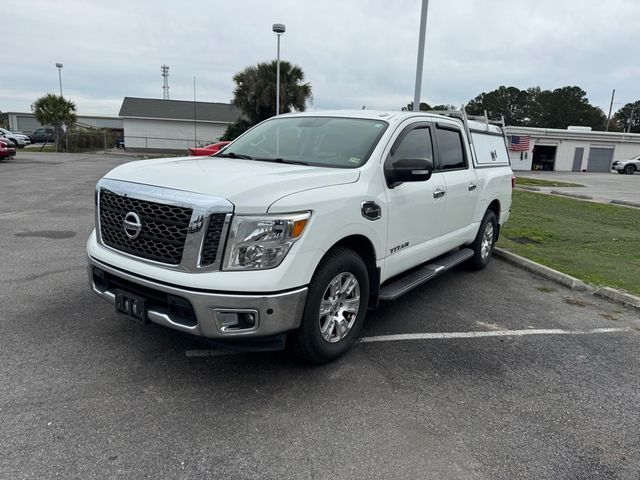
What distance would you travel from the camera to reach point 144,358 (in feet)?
12.4

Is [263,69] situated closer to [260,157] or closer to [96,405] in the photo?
[260,157]

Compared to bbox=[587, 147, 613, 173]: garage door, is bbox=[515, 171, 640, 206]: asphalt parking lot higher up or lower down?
lower down

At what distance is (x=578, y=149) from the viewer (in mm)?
45781

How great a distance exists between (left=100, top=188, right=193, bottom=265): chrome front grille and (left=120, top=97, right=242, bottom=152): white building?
1579 inches

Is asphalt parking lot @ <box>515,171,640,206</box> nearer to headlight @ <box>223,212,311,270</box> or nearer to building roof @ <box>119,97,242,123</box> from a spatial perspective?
headlight @ <box>223,212,311,270</box>

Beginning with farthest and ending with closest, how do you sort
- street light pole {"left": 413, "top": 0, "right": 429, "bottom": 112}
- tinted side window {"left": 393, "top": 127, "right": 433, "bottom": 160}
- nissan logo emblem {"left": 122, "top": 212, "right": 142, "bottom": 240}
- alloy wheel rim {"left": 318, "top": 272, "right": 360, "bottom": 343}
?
street light pole {"left": 413, "top": 0, "right": 429, "bottom": 112}, tinted side window {"left": 393, "top": 127, "right": 433, "bottom": 160}, alloy wheel rim {"left": 318, "top": 272, "right": 360, "bottom": 343}, nissan logo emblem {"left": 122, "top": 212, "right": 142, "bottom": 240}

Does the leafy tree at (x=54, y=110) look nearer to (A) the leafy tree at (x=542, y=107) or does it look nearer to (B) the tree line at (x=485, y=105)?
(B) the tree line at (x=485, y=105)

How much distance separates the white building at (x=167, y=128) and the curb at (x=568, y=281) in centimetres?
3777

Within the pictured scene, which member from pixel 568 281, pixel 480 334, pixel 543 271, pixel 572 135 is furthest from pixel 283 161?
pixel 572 135

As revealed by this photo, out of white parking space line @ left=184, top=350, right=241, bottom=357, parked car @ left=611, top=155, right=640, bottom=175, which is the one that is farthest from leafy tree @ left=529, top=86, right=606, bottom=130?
white parking space line @ left=184, top=350, right=241, bottom=357

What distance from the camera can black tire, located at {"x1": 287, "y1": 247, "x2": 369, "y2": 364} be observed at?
11.2 ft

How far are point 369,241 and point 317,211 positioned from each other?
→ 75 centimetres

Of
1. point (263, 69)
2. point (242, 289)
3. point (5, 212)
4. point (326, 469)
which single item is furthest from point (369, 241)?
point (263, 69)

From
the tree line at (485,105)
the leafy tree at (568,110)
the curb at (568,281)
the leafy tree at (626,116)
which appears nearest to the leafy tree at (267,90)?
the tree line at (485,105)
